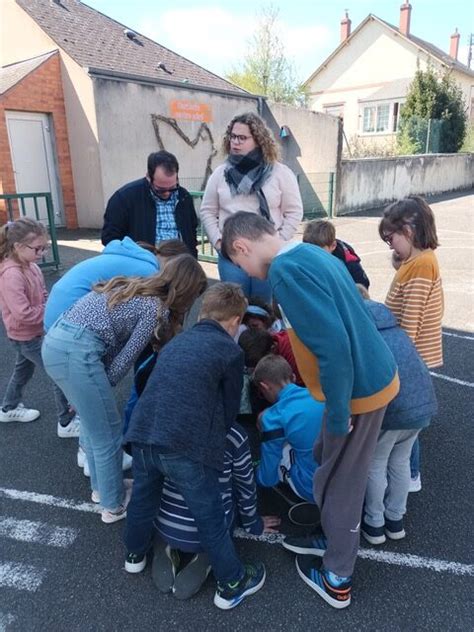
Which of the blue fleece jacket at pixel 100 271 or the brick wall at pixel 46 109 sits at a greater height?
the brick wall at pixel 46 109

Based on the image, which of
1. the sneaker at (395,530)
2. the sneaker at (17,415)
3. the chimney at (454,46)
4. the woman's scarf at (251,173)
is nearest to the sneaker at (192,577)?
the sneaker at (395,530)

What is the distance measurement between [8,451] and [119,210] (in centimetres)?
184

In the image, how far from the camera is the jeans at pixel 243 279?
3484 mm

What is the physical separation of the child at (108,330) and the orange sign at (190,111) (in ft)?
36.6

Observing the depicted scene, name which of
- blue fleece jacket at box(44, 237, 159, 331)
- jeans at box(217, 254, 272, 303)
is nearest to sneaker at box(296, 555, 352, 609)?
blue fleece jacket at box(44, 237, 159, 331)

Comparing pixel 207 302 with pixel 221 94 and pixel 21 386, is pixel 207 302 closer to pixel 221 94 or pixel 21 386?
pixel 21 386

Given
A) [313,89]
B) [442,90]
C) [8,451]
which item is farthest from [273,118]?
[313,89]

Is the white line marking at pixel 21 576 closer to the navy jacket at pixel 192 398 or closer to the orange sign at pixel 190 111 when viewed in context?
the navy jacket at pixel 192 398

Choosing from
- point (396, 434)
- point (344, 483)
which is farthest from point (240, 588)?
point (396, 434)

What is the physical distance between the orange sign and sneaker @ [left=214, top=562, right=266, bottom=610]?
1195cm

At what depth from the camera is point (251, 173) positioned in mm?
3504

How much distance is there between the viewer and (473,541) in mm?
2467

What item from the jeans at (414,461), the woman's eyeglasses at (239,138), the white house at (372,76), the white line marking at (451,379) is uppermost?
the white house at (372,76)

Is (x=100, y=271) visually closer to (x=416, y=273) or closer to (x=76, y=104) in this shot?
(x=416, y=273)
